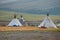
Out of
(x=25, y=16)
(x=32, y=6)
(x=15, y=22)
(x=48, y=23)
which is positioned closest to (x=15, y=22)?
(x=15, y=22)

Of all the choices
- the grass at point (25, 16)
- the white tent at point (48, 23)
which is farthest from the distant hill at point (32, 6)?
the white tent at point (48, 23)

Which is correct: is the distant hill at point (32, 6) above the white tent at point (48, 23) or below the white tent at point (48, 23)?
above

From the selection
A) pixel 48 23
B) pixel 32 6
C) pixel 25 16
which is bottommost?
pixel 48 23

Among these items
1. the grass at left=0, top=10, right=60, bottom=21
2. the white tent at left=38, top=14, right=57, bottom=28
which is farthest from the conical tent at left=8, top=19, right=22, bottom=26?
the white tent at left=38, top=14, right=57, bottom=28

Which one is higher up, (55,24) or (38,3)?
(38,3)

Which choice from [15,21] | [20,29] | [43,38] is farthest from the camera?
[15,21]

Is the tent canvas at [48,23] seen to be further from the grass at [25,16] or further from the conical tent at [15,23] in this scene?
the conical tent at [15,23]

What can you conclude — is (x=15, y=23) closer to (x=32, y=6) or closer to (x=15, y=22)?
(x=15, y=22)

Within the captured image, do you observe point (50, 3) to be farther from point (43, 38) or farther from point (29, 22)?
point (43, 38)

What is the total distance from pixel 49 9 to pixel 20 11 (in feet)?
2.58

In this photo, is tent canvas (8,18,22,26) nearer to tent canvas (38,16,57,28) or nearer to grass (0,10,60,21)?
grass (0,10,60,21)

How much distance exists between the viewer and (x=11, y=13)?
15.6 ft

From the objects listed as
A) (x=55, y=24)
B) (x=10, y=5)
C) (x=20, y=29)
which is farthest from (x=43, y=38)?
(x=10, y=5)

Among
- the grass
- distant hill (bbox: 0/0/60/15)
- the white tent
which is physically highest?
distant hill (bbox: 0/0/60/15)
